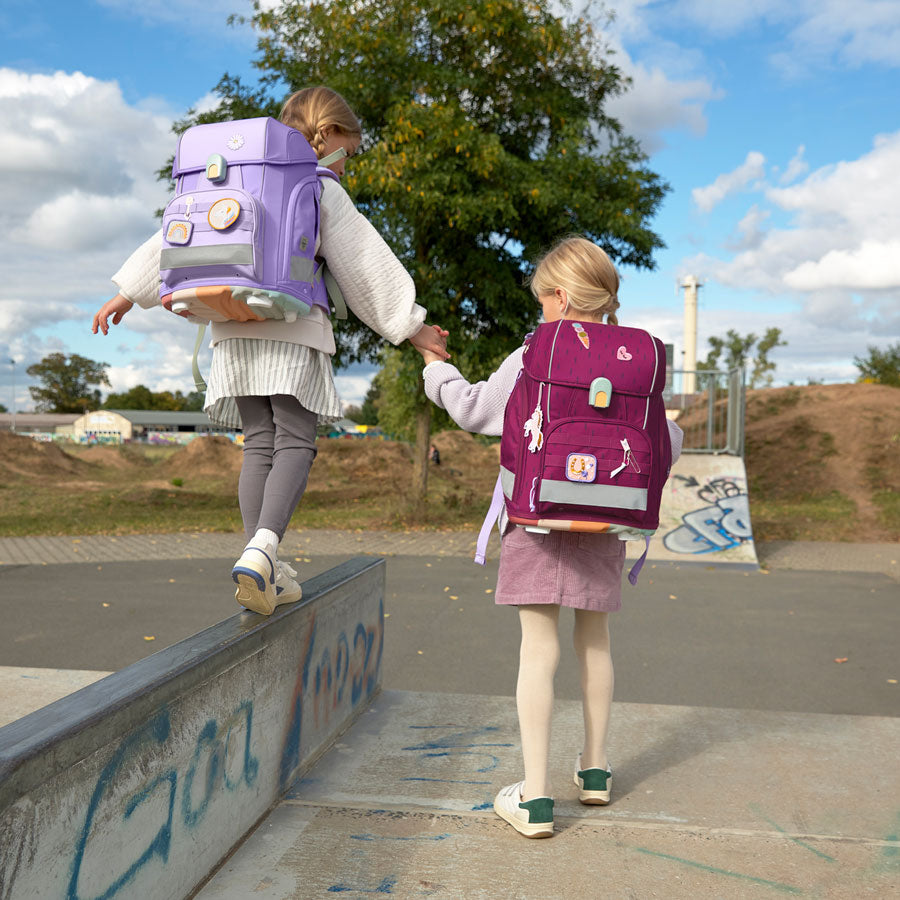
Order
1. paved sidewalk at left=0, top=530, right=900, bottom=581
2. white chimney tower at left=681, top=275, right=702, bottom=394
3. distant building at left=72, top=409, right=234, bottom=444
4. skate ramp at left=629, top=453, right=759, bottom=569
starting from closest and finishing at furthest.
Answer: paved sidewalk at left=0, top=530, right=900, bottom=581 → skate ramp at left=629, top=453, right=759, bottom=569 → white chimney tower at left=681, top=275, right=702, bottom=394 → distant building at left=72, top=409, right=234, bottom=444

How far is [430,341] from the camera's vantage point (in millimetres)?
3037

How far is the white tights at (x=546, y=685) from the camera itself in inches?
104

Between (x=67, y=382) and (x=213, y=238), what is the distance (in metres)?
114

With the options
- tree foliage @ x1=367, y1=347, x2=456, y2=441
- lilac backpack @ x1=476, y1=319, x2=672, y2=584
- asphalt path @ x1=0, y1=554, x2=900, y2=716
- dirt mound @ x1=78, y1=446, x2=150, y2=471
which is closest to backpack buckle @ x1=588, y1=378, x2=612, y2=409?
lilac backpack @ x1=476, y1=319, x2=672, y2=584

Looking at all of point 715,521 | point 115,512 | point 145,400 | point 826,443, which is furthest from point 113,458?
point 145,400

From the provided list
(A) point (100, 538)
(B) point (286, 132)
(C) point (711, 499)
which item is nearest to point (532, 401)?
(B) point (286, 132)

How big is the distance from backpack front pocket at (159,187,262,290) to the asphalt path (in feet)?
10.9

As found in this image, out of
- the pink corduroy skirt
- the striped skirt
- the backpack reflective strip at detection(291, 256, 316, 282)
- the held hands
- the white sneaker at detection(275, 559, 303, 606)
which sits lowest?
the white sneaker at detection(275, 559, 303, 606)

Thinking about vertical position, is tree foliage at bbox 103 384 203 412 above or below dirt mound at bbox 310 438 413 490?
A: above

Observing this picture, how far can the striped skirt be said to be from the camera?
2.90 meters

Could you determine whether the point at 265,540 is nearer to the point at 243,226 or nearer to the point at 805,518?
the point at 243,226

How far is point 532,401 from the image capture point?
97.0 inches

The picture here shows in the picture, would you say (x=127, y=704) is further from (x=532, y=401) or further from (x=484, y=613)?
(x=484, y=613)

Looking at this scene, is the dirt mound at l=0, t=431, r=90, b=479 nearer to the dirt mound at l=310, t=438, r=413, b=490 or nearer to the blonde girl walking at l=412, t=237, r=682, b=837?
the dirt mound at l=310, t=438, r=413, b=490
